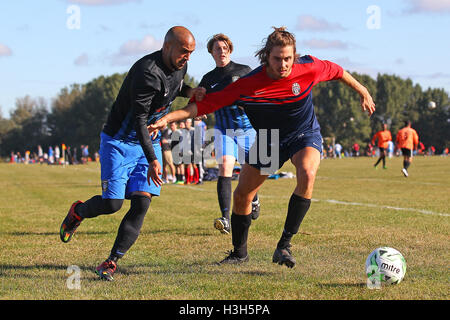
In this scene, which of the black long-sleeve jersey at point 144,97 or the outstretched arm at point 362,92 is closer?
the black long-sleeve jersey at point 144,97

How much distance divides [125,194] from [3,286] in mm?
1346

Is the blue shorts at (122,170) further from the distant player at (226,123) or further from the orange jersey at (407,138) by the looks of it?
the orange jersey at (407,138)

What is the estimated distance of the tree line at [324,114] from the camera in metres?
99.1

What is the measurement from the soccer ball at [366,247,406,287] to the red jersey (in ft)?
4.63

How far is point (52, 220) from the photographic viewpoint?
961 cm

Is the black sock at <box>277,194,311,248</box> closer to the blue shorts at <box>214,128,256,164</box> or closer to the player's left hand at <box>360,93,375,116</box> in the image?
the player's left hand at <box>360,93,375,116</box>

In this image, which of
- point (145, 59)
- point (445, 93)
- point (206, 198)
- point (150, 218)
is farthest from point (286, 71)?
point (445, 93)

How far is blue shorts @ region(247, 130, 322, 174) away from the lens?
5262mm

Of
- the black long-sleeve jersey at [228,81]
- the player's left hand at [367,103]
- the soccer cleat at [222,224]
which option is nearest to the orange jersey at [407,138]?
the black long-sleeve jersey at [228,81]

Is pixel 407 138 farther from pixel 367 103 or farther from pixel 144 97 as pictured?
pixel 144 97

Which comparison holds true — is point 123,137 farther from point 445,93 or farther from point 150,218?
point 445,93

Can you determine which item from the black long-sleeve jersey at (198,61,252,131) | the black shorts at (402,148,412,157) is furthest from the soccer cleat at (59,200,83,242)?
the black shorts at (402,148,412,157)

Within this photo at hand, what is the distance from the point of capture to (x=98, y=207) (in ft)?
18.1

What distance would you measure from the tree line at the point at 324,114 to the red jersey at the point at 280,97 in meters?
89.3
